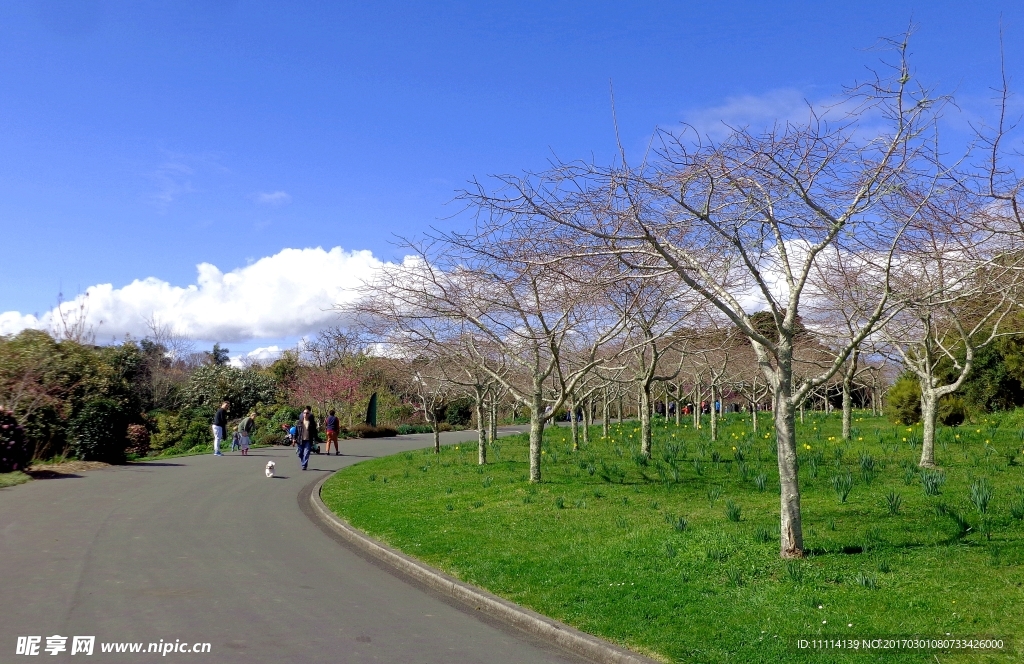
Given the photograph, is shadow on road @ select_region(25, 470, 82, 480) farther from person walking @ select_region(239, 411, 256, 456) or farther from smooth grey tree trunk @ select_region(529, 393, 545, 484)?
smooth grey tree trunk @ select_region(529, 393, 545, 484)

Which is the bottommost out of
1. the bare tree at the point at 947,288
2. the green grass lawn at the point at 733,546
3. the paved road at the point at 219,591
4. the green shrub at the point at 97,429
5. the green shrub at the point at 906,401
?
the paved road at the point at 219,591

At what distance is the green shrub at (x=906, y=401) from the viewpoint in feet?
83.5

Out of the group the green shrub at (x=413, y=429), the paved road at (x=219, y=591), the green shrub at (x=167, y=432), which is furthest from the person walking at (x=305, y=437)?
the green shrub at (x=413, y=429)

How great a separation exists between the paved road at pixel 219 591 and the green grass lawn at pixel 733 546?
3.00 feet

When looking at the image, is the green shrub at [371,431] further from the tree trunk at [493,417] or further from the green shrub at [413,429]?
the tree trunk at [493,417]

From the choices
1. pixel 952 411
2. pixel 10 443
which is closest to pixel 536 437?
pixel 10 443

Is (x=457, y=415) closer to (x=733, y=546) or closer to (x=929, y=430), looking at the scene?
(x=929, y=430)

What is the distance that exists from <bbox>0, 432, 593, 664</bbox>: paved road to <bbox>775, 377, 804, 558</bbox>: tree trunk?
3.05 meters

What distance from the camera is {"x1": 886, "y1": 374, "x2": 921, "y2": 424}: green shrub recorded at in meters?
25.5

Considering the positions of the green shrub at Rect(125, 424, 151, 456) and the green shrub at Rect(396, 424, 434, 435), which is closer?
the green shrub at Rect(125, 424, 151, 456)

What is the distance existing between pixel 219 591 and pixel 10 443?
44.7ft

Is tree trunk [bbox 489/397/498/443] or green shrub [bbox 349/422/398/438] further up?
tree trunk [bbox 489/397/498/443]

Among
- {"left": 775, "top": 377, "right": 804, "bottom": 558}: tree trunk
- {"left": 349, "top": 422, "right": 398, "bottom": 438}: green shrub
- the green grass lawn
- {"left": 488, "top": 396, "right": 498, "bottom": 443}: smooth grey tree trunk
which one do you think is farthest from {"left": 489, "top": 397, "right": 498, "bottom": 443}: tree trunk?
{"left": 775, "top": 377, "right": 804, "bottom": 558}: tree trunk

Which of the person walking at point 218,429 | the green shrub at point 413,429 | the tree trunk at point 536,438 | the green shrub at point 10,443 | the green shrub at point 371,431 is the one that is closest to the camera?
the tree trunk at point 536,438
